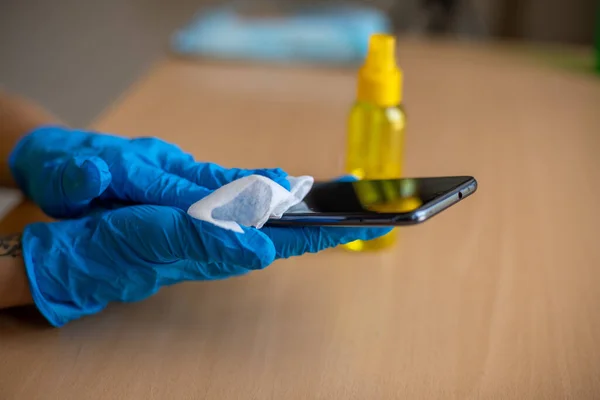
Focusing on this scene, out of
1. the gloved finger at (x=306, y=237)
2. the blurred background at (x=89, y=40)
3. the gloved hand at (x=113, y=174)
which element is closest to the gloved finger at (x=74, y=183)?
the gloved hand at (x=113, y=174)

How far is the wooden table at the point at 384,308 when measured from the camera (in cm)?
46

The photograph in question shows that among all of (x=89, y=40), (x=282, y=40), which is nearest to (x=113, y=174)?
(x=282, y=40)

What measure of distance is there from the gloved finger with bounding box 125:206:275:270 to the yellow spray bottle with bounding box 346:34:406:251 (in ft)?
0.68

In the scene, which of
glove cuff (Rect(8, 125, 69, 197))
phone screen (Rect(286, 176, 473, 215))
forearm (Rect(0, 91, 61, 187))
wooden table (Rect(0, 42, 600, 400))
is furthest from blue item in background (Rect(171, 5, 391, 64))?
phone screen (Rect(286, 176, 473, 215))

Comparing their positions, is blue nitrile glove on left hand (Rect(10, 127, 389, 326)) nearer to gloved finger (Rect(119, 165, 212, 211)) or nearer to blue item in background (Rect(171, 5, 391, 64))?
gloved finger (Rect(119, 165, 212, 211))

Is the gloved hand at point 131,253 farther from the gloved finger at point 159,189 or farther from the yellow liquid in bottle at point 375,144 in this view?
the yellow liquid in bottle at point 375,144

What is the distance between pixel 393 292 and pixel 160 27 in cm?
174

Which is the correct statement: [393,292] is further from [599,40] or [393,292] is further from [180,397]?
[599,40]

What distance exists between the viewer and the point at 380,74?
23.9 inches

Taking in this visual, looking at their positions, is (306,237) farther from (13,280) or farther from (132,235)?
(13,280)

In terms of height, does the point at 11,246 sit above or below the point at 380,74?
below

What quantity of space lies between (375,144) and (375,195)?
181 millimetres

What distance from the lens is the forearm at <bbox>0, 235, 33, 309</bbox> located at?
491 millimetres

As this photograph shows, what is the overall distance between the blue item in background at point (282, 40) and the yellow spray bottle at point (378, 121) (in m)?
0.47
